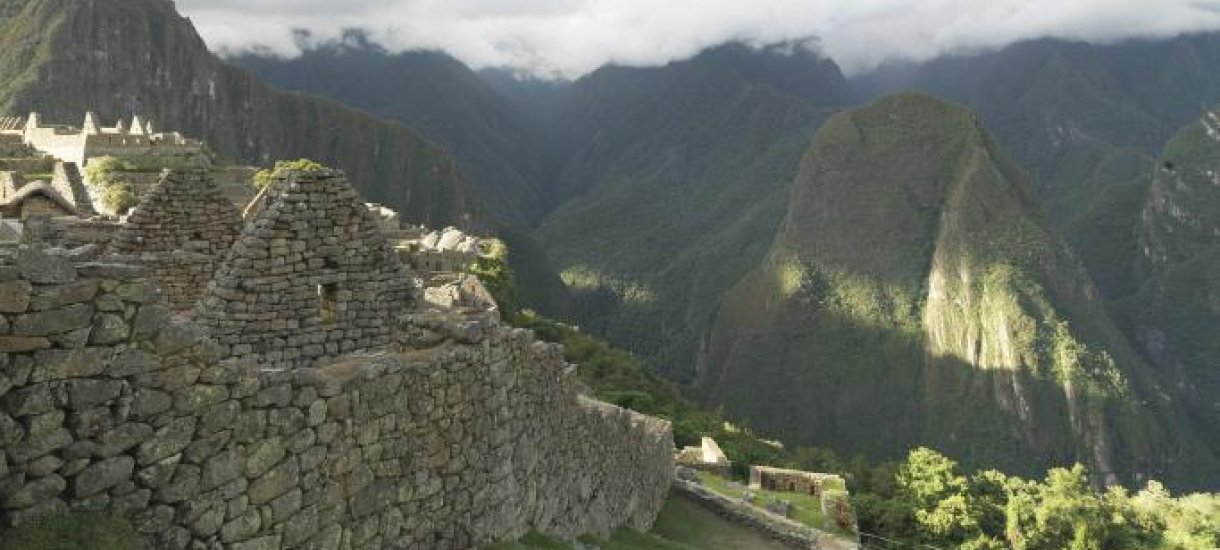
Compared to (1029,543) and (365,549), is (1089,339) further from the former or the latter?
(365,549)

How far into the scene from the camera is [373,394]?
5.80 m

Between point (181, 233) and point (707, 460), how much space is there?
983 inches

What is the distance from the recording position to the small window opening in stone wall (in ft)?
23.0

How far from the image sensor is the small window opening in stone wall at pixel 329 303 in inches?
275

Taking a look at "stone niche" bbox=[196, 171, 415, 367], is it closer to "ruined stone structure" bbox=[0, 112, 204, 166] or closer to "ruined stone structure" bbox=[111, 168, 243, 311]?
"ruined stone structure" bbox=[111, 168, 243, 311]

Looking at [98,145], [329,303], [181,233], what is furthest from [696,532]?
[98,145]

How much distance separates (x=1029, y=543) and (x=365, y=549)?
37.6m

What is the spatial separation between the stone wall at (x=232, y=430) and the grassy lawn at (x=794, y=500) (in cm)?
1765

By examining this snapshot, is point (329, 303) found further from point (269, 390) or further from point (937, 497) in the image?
point (937, 497)

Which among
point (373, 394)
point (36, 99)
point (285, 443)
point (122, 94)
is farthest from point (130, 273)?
point (122, 94)

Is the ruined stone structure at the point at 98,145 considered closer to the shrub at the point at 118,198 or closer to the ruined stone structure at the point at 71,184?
the ruined stone structure at the point at 71,184

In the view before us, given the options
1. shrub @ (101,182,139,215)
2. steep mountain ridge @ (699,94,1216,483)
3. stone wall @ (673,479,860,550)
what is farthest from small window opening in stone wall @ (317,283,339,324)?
steep mountain ridge @ (699,94,1216,483)

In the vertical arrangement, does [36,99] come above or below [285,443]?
above

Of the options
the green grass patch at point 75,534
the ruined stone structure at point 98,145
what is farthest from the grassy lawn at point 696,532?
the ruined stone structure at point 98,145
